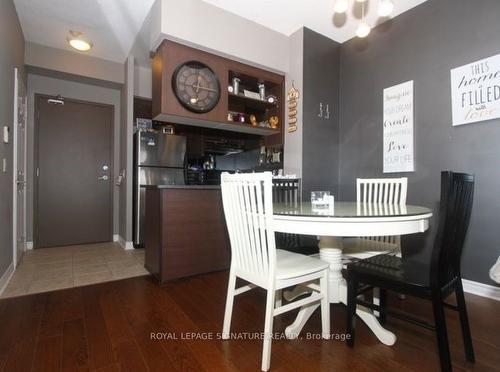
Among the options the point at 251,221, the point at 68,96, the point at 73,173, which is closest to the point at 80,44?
the point at 68,96

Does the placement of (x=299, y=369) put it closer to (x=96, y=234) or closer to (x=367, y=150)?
(x=367, y=150)

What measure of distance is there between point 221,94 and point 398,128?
1.86 m

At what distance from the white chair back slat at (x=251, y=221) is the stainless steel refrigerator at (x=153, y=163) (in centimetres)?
247

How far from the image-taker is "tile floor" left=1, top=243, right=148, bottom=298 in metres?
2.28

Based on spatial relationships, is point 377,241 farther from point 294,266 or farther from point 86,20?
point 86,20

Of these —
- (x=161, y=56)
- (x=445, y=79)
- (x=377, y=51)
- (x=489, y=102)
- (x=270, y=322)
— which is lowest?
(x=270, y=322)

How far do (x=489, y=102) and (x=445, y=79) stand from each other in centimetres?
42

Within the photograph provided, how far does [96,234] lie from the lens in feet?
13.2

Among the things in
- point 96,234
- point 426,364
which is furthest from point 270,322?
point 96,234

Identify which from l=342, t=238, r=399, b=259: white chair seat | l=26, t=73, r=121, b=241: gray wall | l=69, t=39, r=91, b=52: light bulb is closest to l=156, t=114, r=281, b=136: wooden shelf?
l=69, t=39, r=91, b=52: light bulb

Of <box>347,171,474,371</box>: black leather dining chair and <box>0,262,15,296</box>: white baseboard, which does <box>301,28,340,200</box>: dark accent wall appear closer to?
<box>347,171,474,371</box>: black leather dining chair

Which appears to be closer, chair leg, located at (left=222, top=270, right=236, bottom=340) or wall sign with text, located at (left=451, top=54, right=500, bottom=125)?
chair leg, located at (left=222, top=270, right=236, bottom=340)

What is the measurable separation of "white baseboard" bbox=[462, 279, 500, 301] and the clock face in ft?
9.29

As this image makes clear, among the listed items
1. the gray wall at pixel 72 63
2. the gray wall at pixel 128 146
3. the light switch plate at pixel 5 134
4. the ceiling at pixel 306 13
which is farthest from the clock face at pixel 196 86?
the gray wall at pixel 72 63
